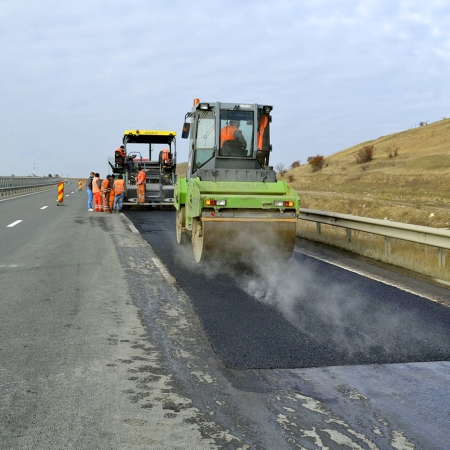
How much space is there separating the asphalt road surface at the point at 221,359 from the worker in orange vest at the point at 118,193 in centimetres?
1442

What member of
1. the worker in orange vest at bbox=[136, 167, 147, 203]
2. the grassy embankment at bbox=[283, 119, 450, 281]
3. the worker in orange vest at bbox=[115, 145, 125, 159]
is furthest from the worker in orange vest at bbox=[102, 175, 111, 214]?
the grassy embankment at bbox=[283, 119, 450, 281]

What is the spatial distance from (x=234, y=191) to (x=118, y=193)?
15277 millimetres

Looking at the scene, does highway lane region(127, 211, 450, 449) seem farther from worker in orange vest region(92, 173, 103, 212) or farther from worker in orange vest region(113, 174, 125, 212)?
worker in orange vest region(92, 173, 103, 212)

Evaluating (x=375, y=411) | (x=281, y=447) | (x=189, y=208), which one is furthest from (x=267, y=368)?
(x=189, y=208)

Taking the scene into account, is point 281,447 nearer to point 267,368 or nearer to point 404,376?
point 267,368

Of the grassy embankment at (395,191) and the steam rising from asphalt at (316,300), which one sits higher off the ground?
the grassy embankment at (395,191)

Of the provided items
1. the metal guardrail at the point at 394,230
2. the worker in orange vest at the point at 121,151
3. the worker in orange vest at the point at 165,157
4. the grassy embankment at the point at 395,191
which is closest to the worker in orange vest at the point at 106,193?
the worker in orange vest at the point at 121,151

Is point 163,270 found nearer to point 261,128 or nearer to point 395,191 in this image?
point 261,128

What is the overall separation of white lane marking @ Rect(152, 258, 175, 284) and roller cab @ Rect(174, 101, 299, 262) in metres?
0.59

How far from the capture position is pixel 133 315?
6023 mm

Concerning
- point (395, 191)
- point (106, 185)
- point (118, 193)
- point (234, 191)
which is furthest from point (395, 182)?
point (234, 191)

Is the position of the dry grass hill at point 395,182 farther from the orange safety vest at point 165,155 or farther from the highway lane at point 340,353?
the highway lane at point 340,353

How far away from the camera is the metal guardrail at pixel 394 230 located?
8594mm

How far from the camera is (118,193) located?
23.2m
